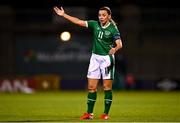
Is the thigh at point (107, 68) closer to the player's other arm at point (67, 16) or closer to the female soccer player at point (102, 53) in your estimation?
the female soccer player at point (102, 53)

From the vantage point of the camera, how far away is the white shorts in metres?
14.7

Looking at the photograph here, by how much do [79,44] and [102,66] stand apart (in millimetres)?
21937

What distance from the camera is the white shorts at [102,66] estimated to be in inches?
579

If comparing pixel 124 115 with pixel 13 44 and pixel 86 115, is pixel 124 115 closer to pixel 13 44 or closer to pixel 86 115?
pixel 86 115

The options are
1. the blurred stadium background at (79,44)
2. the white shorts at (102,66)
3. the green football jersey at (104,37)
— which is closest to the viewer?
the green football jersey at (104,37)

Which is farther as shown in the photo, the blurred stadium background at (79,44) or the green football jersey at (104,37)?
the blurred stadium background at (79,44)

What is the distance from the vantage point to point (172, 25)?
3719 centimetres

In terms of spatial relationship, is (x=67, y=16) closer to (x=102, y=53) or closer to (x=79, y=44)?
(x=102, y=53)

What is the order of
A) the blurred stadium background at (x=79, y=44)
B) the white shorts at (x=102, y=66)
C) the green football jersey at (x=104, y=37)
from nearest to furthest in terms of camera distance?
1. the green football jersey at (x=104, y=37)
2. the white shorts at (x=102, y=66)
3. the blurred stadium background at (x=79, y=44)

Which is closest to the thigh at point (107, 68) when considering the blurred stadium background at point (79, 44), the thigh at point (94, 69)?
the thigh at point (94, 69)

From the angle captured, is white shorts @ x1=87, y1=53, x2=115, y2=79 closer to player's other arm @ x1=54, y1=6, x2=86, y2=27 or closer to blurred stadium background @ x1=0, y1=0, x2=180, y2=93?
player's other arm @ x1=54, y1=6, x2=86, y2=27

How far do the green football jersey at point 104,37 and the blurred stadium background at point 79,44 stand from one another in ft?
65.6

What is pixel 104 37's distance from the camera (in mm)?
14617

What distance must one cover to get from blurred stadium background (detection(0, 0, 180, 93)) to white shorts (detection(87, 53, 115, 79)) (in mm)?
19928
